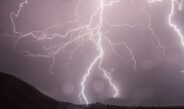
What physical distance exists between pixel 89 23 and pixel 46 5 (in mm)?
2640

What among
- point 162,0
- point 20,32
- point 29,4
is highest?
point 162,0

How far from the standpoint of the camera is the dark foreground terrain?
16.2 metres

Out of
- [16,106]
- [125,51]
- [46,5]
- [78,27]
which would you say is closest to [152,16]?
[125,51]

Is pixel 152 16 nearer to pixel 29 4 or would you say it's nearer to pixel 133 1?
pixel 133 1

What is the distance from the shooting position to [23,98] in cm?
1712

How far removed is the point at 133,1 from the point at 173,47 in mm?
3239

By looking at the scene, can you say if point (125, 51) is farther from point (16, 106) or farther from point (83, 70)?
point (16, 106)

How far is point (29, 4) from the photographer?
20.5 meters

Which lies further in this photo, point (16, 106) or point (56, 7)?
point (56, 7)

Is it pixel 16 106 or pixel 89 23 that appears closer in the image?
pixel 16 106

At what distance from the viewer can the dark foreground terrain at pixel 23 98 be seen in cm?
1616

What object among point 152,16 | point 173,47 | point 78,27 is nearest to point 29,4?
point 78,27

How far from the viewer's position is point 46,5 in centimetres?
2075

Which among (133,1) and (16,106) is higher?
(133,1)
